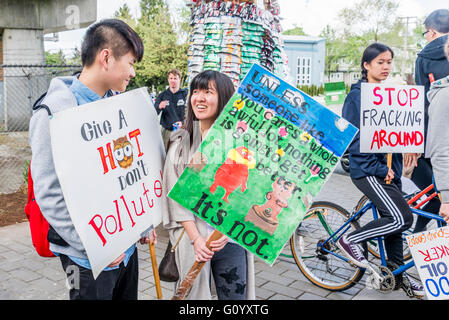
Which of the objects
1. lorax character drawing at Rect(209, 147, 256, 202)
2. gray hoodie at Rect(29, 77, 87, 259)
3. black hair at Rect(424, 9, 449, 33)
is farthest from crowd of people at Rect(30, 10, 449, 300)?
black hair at Rect(424, 9, 449, 33)

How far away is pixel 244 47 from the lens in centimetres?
362

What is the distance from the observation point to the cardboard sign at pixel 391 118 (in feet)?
10.2

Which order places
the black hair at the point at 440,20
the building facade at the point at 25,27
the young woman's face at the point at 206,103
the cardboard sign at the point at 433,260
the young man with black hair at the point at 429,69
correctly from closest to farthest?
1. the young woman's face at the point at 206,103
2. the cardboard sign at the point at 433,260
3. the young man with black hair at the point at 429,69
4. the black hair at the point at 440,20
5. the building facade at the point at 25,27

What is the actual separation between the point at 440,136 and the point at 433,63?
196cm

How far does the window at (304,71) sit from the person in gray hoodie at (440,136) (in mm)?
43547

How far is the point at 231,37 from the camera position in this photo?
3574mm

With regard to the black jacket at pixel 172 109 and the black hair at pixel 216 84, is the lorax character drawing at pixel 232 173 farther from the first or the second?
the black jacket at pixel 172 109

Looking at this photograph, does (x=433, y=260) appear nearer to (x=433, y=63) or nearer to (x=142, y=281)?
(x=433, y=63)

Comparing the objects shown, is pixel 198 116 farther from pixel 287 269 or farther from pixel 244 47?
pixel 287 269

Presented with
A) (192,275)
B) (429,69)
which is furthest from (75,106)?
(429,69)

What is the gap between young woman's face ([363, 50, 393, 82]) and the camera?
325 centimetres

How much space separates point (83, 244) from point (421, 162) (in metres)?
3.23

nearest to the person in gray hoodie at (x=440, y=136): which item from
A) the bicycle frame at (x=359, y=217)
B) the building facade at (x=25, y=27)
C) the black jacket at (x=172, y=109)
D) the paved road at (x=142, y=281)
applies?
the bicycle frame at (x=359, y=217)
